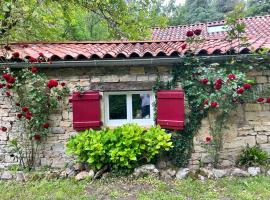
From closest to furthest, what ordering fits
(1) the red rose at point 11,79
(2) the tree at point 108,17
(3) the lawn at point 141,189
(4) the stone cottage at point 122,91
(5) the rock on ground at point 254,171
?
(3) the lawn at point 141,189
(5) the rock on ground at point 254,171
(1) the red rose at point 11,79
(4) the stone cottage at point 122,91
(2) the tree at point 108,17

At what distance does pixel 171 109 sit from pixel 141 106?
2.46 ft

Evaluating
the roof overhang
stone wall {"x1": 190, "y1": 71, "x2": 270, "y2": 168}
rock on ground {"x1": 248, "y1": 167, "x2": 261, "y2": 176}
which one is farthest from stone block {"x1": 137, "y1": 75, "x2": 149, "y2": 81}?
rock on ground {"x1": 248, "y1": 167, "x2": 261, "y2": 176}

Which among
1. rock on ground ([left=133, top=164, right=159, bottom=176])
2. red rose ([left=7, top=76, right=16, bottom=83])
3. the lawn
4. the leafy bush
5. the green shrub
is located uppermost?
red rose ([left=7, top=76, right=16, bottom=83])

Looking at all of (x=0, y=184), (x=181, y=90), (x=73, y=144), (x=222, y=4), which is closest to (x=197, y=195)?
(x=181, y=90)

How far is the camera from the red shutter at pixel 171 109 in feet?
17.7

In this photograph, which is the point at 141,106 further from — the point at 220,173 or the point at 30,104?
the point at 30,104

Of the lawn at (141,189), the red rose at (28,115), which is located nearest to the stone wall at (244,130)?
the lawn at (141,189)

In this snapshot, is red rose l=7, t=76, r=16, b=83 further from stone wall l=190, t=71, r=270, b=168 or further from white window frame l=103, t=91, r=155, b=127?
stone wall l=190, t=71, r=270, b=168

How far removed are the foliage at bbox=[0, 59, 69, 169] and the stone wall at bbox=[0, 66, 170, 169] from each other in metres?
0.14

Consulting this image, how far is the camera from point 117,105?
19.5 ft

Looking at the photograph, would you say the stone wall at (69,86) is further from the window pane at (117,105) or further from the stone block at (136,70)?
the window pane at (117,105)

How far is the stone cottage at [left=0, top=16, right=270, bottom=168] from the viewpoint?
210 inches

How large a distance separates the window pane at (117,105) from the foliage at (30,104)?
A: 38.2 inches

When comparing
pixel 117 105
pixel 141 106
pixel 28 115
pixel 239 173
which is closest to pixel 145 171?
pixel 141 106
